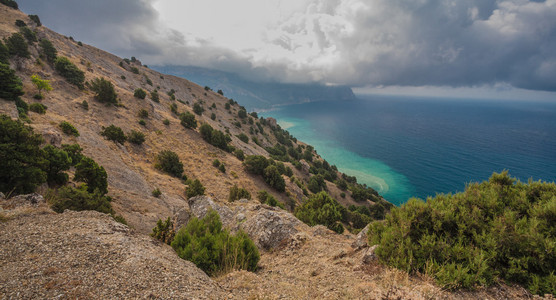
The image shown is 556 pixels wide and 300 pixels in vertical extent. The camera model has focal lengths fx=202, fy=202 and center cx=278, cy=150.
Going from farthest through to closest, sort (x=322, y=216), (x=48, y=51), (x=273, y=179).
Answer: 1. (x=48, y=51)
2. (x=273, y=179)
3. (x=322, y=216)

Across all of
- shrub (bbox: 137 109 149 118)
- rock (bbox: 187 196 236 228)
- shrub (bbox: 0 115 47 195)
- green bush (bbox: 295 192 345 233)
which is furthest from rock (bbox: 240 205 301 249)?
shrub (bbox: 137 109 149 118)

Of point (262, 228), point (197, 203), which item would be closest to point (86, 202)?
point (197, 203)

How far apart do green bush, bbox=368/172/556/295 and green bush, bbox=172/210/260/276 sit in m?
5.22

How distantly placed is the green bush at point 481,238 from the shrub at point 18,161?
63.3ft

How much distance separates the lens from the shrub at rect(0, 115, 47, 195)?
38.0ft

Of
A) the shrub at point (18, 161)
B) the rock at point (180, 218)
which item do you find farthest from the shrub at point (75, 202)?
the rock at point (180, 218)

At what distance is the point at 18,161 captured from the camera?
39.8 feet

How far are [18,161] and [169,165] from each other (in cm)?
1698

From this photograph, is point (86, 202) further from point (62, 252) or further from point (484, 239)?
point (484, 239)

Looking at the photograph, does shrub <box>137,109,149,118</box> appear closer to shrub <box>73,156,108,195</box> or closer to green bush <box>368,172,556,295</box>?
shrub <box>73,156,108,195</box>

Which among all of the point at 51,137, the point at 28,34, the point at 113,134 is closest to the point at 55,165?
the point at 51,137

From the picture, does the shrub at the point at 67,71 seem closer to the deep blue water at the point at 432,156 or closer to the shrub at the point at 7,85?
the shrub at the point at 7,85

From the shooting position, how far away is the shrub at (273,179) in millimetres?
37312

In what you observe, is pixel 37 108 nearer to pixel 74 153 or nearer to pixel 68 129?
pixel 68 129
